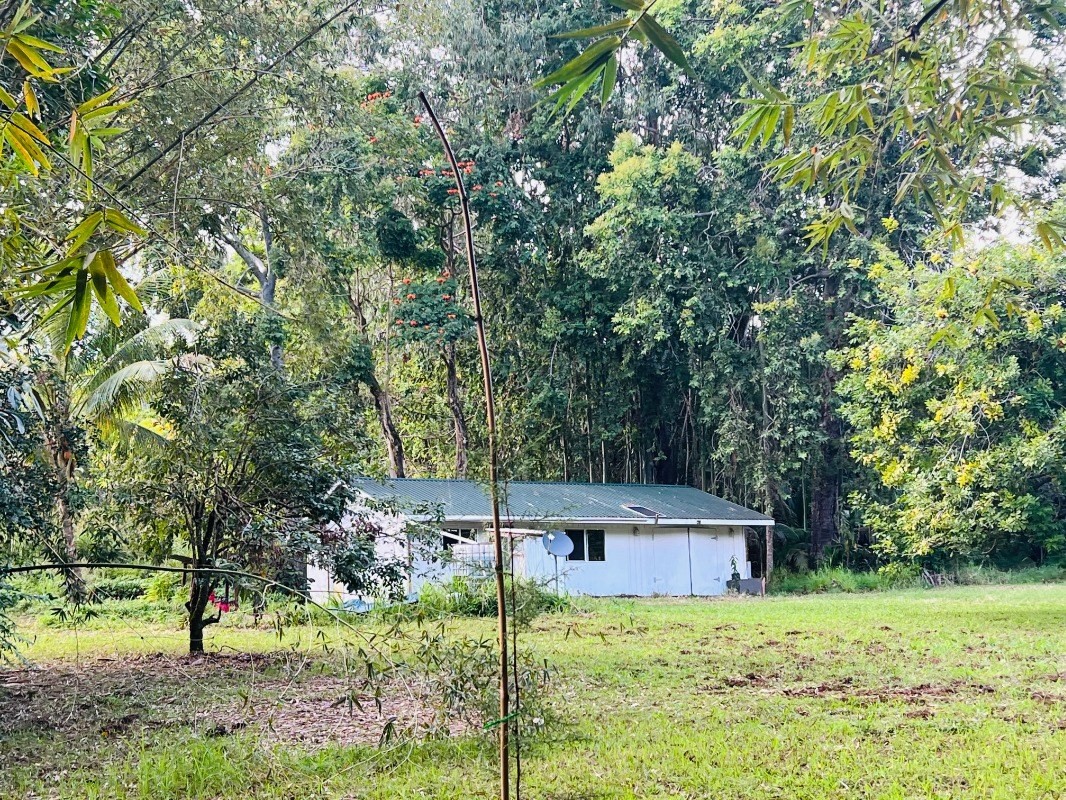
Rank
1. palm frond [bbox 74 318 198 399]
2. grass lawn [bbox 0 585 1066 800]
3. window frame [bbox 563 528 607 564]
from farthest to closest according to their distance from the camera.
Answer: window frame [bbox 563 528 607 564]
palm frond [bbox 74 318 198 399]
grass lawn [bbox 0 585 1066 800]

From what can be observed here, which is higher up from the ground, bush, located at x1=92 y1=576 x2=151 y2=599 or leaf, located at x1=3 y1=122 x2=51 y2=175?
leaf, located at x1=3 y1=122 x2=51 y2=175

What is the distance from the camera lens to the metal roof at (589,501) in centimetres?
1720

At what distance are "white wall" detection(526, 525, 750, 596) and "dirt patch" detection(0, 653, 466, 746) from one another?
384 inches

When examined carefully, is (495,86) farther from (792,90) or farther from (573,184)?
(792,90)

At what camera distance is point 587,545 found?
18828 millimetres

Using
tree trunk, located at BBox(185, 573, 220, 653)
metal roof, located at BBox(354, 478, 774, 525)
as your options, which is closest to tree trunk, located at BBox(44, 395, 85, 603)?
tree trunk, located at BBox(185, 573, 220, 653)

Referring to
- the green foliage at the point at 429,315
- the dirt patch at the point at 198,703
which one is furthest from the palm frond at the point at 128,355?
the green foliage at the point at 429,315

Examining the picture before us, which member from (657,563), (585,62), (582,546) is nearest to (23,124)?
(585,62)

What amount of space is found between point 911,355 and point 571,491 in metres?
7.80

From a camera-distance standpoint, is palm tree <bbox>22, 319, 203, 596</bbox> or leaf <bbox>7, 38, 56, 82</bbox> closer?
leaf <bbox>7, 38, 56, 82</bbox>

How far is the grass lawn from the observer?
438 cm

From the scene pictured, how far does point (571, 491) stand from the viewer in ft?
66.1

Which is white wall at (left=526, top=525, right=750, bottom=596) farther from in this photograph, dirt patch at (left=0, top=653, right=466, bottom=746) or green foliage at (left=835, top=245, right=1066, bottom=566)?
dirt patch at (left=0, top=653, right=466, bottom=746)

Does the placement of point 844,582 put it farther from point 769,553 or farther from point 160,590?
point 160,590
